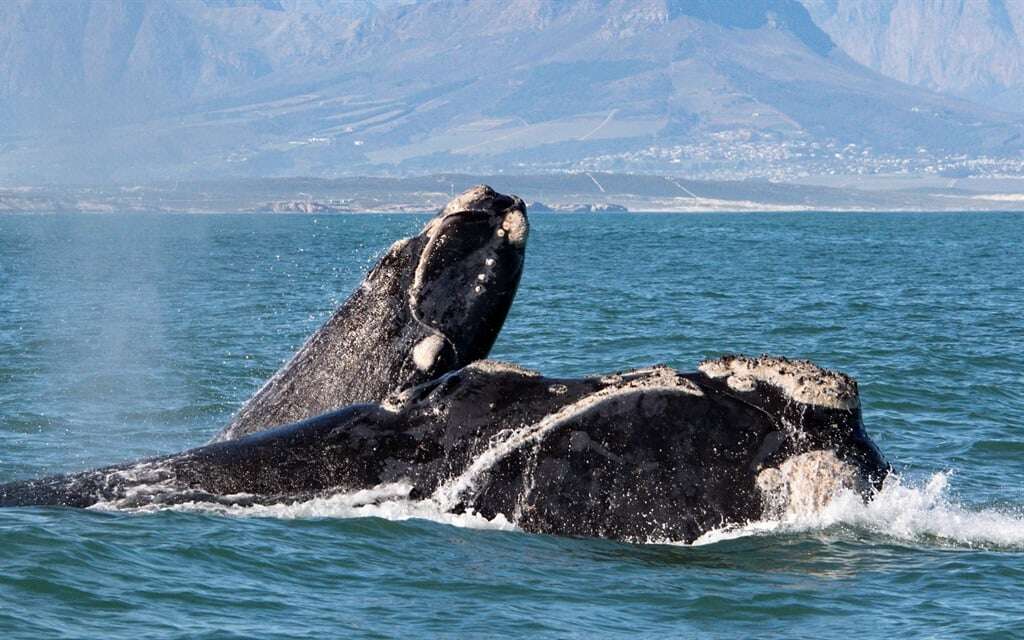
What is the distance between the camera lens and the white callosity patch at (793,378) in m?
8.61

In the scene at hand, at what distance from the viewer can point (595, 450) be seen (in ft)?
28.8

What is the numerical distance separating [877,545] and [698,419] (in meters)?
1.95

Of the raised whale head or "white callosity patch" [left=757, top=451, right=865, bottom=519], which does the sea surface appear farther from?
the raised whale head

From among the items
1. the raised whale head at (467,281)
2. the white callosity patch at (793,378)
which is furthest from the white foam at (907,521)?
the raised whale head at (467,281)

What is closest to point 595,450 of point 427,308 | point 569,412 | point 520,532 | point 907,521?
point 569,412

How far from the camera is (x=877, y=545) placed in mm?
9867

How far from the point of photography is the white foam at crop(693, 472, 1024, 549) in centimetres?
877

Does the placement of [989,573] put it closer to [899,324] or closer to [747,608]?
[747,608]

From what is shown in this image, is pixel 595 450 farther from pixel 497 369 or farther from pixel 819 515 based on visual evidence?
pixel 819 515

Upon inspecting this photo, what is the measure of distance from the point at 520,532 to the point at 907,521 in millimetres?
2857

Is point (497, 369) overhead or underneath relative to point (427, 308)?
underneath

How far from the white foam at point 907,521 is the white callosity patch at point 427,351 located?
2094 mm

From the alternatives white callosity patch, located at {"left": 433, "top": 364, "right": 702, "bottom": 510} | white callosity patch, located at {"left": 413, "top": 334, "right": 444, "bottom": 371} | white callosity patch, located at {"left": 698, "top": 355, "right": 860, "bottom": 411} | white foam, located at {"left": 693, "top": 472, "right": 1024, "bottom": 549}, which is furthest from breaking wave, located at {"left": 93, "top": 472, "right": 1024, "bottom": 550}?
white callosity patch, located at {"left": 413, "top": 334, "right": 444, "bottom": 371}

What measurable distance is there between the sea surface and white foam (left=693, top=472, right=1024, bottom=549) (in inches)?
1.0
